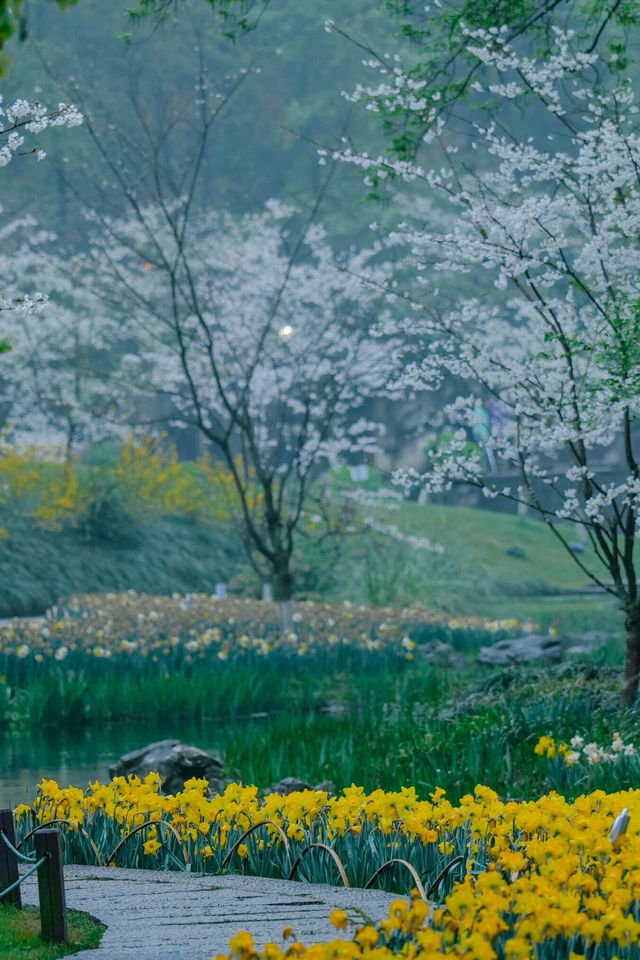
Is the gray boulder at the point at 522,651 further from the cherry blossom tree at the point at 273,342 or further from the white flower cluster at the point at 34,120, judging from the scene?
the white flower cluster at the point at 34,120

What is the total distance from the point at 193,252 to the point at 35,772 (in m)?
18.2

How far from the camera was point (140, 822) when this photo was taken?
4.82 metres

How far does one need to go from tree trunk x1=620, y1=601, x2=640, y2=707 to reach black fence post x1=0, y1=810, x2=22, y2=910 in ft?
15.6

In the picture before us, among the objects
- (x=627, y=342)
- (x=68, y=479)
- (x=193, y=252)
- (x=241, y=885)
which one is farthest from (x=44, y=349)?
(x=241, y=885)

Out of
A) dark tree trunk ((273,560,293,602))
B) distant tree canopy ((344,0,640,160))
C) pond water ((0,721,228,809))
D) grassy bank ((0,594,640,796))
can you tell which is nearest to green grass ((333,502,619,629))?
grassy bank ((0,594,640,796))

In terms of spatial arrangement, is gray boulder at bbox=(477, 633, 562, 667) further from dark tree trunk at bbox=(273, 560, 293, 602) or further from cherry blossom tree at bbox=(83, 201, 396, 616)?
cherry blossom tree at bbox=(83, 201, 396, 616)

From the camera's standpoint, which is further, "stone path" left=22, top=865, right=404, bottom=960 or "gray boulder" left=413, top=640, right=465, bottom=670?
"gray boulder" left=413, top=640, right=465, bottom=670

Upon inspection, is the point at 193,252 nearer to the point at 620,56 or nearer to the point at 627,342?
the point at 620,56

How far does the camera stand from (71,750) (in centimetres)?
897

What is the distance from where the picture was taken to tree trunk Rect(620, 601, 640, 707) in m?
7.79

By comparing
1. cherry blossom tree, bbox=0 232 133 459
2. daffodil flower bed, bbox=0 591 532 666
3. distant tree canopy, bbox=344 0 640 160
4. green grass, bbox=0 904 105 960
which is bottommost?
green grass, bbox=0 904 105 960

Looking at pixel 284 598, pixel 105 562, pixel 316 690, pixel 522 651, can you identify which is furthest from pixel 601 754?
pixel 105 562

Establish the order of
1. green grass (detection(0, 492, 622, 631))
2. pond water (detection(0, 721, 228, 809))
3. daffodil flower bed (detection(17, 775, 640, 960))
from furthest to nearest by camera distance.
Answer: green grass (detection(0, 492, 622, 631)) → pond water (detection(0, 721, 228, 809)) → daffodil flower bed (detection(17, 775, 640, 960))

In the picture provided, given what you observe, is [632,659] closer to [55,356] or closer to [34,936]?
[34,936]
